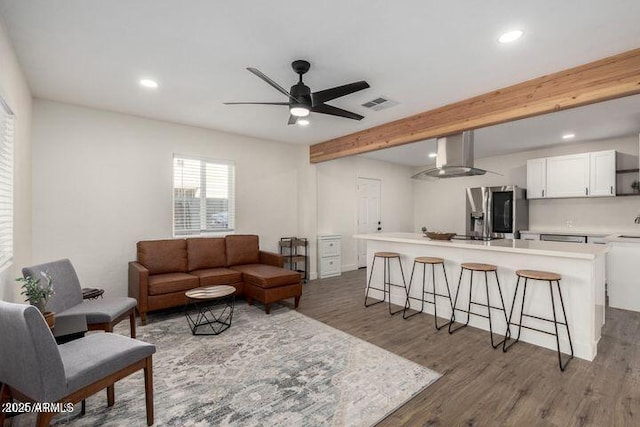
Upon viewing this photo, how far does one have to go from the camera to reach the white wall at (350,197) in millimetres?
6453

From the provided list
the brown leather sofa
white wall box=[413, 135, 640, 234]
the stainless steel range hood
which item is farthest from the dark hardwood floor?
white wall box=[413, 135, 640, 234]

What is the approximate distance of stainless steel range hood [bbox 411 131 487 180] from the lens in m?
3.92

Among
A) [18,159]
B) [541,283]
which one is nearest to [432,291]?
[541,283]

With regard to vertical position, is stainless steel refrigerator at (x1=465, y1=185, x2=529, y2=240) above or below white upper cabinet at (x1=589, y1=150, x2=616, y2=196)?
below

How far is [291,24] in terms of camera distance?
2.16 metres

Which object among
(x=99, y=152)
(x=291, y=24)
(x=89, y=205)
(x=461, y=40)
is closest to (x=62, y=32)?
(x=291, y=24)

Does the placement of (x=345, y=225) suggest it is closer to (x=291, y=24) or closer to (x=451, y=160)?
(x=451, y=160)

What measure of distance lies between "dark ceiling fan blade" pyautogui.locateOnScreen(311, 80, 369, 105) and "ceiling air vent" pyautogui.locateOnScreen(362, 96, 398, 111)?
33.8 inches

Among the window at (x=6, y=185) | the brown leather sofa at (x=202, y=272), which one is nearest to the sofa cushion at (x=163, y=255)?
the brown leather sofa at (x=202, y=272)

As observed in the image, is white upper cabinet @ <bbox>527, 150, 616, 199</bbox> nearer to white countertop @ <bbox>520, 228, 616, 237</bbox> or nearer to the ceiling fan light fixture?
white countertop @ <bbox>520, 228, 616, 237</bbox>


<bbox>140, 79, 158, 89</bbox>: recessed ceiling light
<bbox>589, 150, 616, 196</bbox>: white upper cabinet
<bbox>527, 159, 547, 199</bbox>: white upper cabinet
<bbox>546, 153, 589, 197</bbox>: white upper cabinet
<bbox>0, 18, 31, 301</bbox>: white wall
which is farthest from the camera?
<bbox>527, 159, 547, 199</bbox>: white upper cabinet

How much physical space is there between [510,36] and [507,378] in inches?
107

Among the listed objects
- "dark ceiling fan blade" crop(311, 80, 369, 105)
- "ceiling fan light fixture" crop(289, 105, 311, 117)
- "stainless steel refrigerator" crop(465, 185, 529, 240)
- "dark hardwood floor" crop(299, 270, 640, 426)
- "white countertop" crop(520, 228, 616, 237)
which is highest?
"dark ceiling fan blade" crop(311, 80, 369, 105)

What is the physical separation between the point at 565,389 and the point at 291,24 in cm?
345
